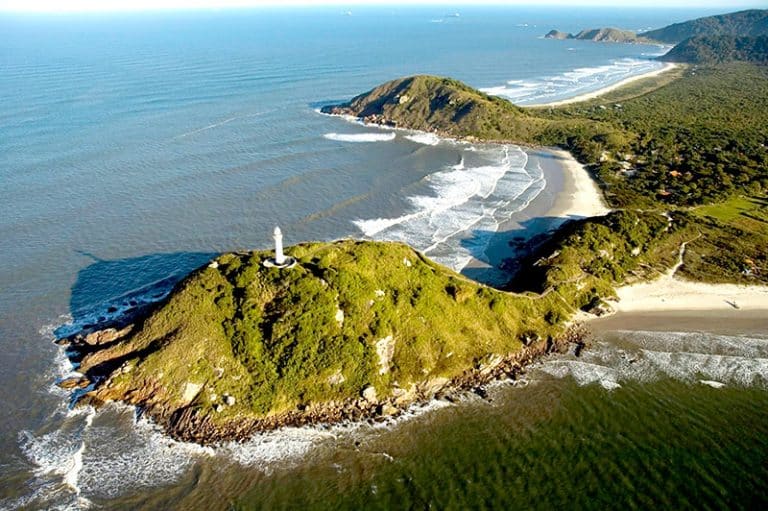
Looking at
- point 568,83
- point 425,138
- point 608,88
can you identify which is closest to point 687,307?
point 425,138

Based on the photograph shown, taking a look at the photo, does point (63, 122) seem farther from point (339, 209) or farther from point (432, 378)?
point (432, 378)

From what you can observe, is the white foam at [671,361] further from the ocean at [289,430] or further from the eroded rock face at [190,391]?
the eroded rock face at [190,391]

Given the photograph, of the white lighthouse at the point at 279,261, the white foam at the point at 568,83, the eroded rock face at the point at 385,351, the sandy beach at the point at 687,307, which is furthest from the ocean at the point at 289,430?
the white foam at the point at 568,83

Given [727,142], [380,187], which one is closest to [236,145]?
[380,187]

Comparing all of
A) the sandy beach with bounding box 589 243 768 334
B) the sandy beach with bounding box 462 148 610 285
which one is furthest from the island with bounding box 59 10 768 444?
the sandy beach with bounding box 462 148 610 285

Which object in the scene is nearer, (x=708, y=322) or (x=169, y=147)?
(x=708, y=322)

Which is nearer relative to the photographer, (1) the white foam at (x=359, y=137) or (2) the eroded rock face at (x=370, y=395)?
(2) the eroded rock face at (x=370, y=395)
